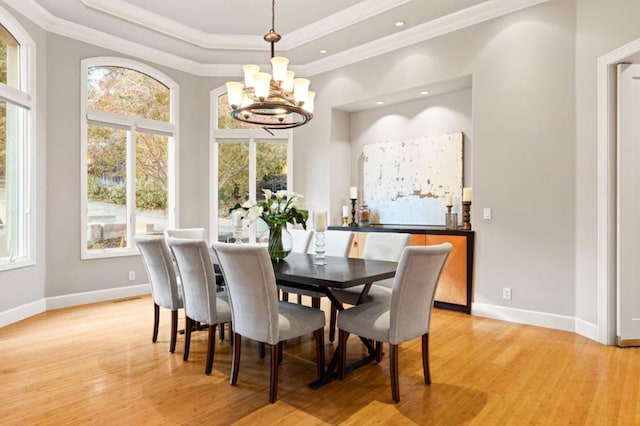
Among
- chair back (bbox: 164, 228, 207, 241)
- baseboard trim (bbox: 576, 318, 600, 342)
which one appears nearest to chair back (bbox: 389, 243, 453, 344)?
baseboard trim (bbox: 576, 318, 600, 342)

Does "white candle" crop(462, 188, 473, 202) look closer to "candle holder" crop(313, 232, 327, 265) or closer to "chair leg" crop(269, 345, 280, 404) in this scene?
"candle holder" crop(313, 232, 327, 265)

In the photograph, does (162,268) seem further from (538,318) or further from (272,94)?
(538,318)

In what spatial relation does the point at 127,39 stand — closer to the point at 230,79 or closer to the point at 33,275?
the point at 230,79

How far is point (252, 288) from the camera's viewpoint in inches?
95.3

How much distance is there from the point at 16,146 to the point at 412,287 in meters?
4.35

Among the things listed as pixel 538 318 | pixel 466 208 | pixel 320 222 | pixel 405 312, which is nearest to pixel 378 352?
pixel 405 312

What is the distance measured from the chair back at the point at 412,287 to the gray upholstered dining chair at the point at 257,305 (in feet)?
1.84

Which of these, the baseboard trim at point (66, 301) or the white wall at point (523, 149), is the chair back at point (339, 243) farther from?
the baseboard trim at point (66, 301)

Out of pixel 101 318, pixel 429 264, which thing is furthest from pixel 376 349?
pixel 101 318

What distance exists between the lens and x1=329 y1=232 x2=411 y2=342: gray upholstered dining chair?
3.37 metres

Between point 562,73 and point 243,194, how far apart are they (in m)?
4.35

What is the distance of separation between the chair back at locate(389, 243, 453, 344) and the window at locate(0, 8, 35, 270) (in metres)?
3.90

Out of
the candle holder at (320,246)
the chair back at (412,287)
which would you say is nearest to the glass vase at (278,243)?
the candle holder at (320,246)

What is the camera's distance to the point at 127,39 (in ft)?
17.0
